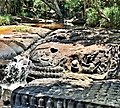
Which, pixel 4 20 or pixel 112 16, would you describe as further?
pixel 4 20

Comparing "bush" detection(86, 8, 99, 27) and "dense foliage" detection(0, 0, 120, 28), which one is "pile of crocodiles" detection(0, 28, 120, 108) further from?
"bush" detection(86, 8, 99, 27)

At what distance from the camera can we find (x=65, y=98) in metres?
8.36

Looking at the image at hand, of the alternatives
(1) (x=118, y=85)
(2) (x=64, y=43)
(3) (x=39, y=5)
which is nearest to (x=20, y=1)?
(3) (x=39, y=5)

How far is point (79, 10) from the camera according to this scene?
3014 centimetres

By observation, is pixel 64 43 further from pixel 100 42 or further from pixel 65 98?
pixel 65 98

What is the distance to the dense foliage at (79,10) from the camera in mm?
21078

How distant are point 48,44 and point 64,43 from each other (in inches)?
24.4

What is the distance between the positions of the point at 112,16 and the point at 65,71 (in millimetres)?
10338

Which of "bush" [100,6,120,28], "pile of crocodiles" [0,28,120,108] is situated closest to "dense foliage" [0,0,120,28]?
"bush" [100,6,120,28]

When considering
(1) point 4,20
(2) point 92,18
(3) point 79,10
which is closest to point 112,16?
(2) point 92,18

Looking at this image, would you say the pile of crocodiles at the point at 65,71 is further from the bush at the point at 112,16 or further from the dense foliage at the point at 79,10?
the dense foliage at the point at 79,10

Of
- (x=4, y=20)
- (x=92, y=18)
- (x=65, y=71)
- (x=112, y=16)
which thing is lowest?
(x=65, y=71)

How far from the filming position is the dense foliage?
69.2ft

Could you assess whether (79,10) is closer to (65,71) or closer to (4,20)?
(4,20)
